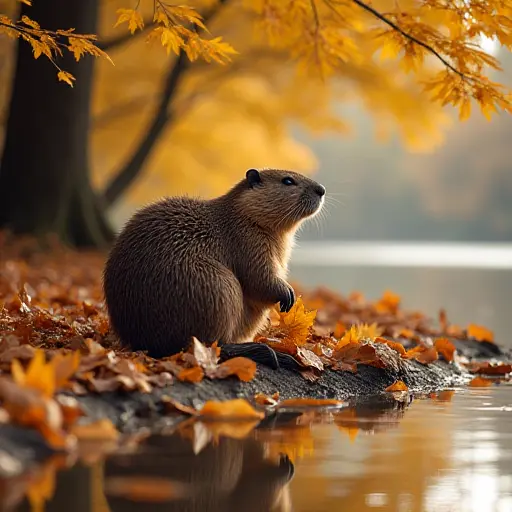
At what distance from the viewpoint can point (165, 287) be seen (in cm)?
549

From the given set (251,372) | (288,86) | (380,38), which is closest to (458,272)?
(288,86)

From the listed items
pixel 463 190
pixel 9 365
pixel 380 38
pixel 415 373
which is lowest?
pixel 463 190

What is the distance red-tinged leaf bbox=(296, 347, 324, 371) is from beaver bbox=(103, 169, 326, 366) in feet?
0.95

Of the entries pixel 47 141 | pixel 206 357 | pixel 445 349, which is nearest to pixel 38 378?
pixel 206 357

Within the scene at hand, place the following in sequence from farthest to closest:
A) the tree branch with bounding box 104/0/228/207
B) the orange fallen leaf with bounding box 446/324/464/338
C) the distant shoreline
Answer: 1. the distant shoreline
2. the tree branch with bounding box 104/0/228/207
3. the orange fallen leaf with bounding box 446/324/464/338

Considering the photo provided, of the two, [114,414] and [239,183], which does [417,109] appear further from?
[114,414]

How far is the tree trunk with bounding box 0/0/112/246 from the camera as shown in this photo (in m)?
12.7

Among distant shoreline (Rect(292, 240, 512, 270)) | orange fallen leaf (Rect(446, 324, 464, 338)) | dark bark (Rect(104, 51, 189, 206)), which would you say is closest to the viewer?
orange fallen leaf (Rect(446, 324, 464, 338))

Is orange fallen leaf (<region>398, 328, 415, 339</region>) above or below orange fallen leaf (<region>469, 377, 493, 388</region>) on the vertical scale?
below

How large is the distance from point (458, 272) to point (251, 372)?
2454 centimetres

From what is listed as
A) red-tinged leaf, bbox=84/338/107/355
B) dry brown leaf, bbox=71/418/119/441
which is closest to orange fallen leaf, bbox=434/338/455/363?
red-tinged leaf, bbox=84/338/107/355

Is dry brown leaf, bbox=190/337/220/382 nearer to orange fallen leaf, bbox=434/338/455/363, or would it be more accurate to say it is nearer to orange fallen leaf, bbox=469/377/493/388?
orange fallen leaf, bbox=469/377/493/388

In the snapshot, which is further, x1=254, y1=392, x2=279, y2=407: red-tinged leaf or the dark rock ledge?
x1=254, y1=392, x2=279, y2=407: red-tinged leaf

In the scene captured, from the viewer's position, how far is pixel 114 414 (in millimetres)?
4531
